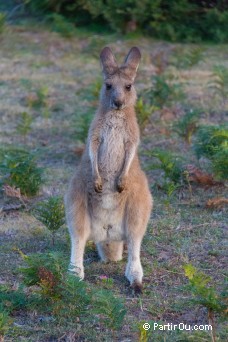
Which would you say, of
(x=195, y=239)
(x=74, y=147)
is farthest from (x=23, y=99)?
(x=195, y=239)

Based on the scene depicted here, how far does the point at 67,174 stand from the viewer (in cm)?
843

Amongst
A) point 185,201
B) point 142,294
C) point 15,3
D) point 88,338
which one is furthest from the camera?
point 15,3

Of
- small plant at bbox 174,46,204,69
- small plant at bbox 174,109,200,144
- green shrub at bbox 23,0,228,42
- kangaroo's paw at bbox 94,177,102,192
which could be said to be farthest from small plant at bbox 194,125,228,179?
green shrub at bbox 23,0,228,42

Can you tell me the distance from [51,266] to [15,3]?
9966 millimetres

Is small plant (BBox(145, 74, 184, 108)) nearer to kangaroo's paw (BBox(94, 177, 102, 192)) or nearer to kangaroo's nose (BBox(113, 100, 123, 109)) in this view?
kangaroo's nose (BBox(113, 100, 123, 109))

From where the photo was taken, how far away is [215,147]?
24.4 ft

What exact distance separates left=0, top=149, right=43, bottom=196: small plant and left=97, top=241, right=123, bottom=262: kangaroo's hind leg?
4.66 ft

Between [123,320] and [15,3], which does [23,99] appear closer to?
[15,3]

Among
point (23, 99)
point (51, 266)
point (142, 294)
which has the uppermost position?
point (51, 266)

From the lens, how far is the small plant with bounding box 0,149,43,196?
7.44m

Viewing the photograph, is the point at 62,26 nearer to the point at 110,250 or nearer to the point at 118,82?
the point at 118,82

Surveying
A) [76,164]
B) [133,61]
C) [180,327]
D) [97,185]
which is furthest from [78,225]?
[76,164]

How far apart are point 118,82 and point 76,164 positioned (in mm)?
2712

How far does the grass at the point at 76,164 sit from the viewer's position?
205 inches
